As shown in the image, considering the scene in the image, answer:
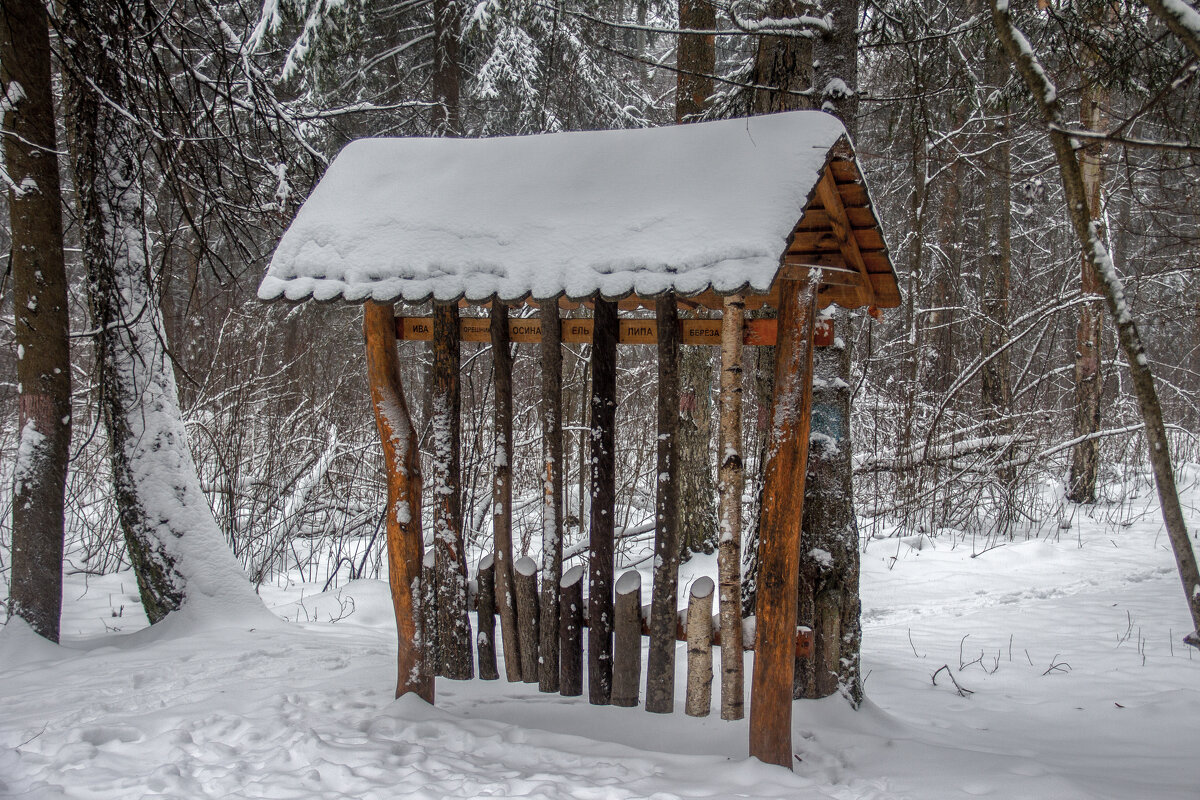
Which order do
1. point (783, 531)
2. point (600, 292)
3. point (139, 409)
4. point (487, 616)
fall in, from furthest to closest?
point (139, 409), point (487, 616), point (783, 531), point (600, 292)

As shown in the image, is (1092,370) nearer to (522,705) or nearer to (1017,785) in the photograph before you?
(1017,785)

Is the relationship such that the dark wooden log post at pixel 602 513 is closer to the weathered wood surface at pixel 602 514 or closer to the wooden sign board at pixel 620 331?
the weathered wood surface at pixel 602 514

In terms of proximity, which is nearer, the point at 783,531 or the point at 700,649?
the point at 783,531

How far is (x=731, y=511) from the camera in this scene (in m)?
3.16

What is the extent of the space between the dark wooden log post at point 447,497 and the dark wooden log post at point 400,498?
13 centimetres

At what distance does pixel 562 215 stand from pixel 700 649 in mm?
2020

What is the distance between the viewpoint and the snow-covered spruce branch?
2.84m

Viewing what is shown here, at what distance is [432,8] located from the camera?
35.4ft

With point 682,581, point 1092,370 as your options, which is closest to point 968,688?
point 682,581

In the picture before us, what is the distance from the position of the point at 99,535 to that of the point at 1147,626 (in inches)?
326

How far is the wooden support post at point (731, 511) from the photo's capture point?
3158 mm

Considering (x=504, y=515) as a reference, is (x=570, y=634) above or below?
below

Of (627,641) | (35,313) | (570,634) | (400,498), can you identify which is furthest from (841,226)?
(35,313)

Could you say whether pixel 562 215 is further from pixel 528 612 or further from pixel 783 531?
pixel 528 612
